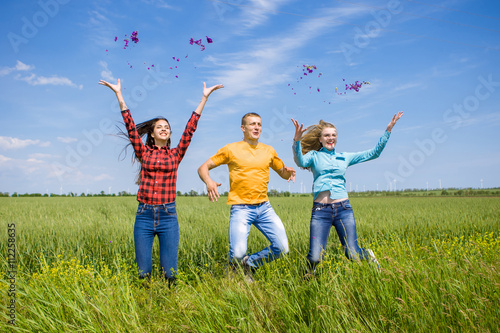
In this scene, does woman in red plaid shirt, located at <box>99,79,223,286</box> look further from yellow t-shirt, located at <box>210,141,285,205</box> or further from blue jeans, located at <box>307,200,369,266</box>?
blue jeans, located at <box>307,200,369,266</box>

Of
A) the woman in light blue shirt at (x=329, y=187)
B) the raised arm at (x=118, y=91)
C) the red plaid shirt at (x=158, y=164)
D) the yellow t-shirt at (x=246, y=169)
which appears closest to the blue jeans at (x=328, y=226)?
the woman in light blue shirt at (x=329, y=187)

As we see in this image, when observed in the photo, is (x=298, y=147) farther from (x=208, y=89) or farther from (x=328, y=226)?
(x=208, y=89)

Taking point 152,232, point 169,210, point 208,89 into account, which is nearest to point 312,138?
point 208,89

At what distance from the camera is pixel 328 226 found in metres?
4.38

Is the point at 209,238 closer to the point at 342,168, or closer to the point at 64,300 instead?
the point at 342,168

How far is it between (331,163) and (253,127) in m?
1.18

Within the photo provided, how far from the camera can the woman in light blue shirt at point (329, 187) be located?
434 centimetres

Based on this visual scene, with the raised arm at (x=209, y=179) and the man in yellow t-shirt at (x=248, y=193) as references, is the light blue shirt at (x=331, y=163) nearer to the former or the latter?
the man in yellow t-shirt at (x=248, y=193)

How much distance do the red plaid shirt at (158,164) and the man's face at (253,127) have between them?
2.18 feet

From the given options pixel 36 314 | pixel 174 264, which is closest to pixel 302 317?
pixel 174 264

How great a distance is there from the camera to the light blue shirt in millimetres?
4520

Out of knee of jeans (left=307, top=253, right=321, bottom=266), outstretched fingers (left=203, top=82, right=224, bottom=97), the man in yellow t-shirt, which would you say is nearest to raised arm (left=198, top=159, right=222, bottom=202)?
the man in yellow t-shirt

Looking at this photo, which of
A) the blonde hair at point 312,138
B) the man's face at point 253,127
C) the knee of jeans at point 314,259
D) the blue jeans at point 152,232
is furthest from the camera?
the blonde hair at point 312,138

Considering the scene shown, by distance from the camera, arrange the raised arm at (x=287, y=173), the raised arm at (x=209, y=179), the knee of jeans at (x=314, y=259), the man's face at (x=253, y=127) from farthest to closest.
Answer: the raised arm at (x=287, y=173), the man's face at (x=253, y=127), the knee of jeans at (x=314, y=259), the raised arm at (x=209, y=179)
